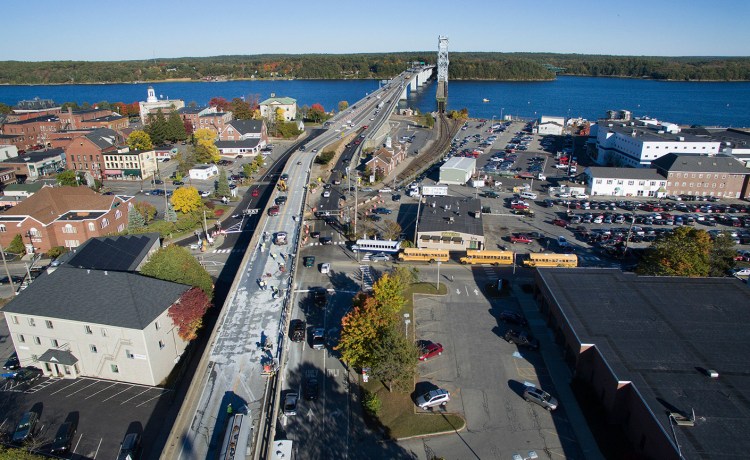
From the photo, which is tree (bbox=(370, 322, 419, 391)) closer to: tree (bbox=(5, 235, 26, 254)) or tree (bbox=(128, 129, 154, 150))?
tree (bbox=(5, 235, 26, 254))

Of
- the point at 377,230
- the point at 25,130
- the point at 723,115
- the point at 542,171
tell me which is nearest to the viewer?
the point at 377,230

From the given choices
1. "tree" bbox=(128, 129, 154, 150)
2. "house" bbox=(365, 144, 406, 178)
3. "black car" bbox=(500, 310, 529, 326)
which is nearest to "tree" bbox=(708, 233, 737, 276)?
"black car" bbox=(500, 310, 529, 326)

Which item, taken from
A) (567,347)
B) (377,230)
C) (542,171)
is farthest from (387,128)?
(567,347)

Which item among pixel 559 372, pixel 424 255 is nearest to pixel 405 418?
pixel 559 372

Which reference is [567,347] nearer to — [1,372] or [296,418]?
[296,418]

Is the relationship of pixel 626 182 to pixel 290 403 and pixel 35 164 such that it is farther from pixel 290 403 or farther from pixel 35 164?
pixel 35 164
